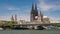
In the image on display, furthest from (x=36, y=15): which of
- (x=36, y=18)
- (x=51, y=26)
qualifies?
(x=51, y=26)

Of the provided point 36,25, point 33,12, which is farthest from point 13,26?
point 33,12

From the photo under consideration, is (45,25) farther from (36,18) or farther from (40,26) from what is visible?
(36,18)

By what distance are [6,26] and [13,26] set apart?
383cm

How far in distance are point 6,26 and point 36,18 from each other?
36.7 meters

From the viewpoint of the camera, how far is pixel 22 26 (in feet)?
398

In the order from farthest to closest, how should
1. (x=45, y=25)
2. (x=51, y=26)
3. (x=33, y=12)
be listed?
(x=33, y=12) → (x=51, y=26) → (x=45, y=25)

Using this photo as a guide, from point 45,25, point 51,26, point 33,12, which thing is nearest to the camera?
point 45,25

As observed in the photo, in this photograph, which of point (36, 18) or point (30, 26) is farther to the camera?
point (36, 18)

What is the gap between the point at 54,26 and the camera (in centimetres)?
12138

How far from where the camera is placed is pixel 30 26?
121375 millimetres

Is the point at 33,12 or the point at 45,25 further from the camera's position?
the point at 33,12

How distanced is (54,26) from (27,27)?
14.7 m

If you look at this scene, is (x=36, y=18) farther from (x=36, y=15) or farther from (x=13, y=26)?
(x=13, y=26)

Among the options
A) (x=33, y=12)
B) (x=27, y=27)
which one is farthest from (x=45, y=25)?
(x=33, y=12)
